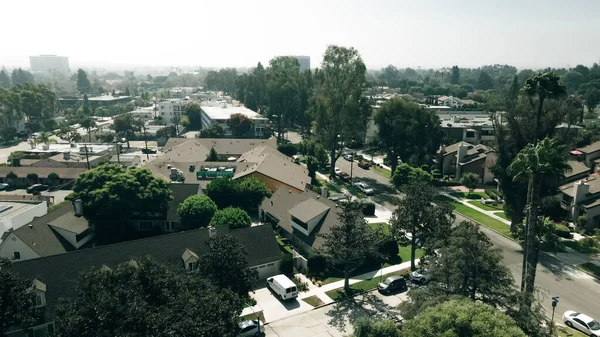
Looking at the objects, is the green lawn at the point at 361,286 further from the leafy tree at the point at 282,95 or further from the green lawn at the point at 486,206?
the leafy tree at the point at 282,95

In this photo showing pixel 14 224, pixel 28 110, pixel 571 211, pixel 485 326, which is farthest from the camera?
pixel 28 110

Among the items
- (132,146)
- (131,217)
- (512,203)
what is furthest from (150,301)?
(132,146)

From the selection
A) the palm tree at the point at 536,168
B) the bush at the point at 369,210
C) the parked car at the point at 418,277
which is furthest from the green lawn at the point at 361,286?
the bush at the point at 369,210

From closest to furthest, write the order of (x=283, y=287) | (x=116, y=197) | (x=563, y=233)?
(x=283, y=287), (x=116, y=197), (x=563, y=233)

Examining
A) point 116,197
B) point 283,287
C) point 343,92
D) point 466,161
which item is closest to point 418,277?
point 283,287

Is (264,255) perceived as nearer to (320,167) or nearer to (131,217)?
(131,217)

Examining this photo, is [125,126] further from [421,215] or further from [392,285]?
[392,285]
